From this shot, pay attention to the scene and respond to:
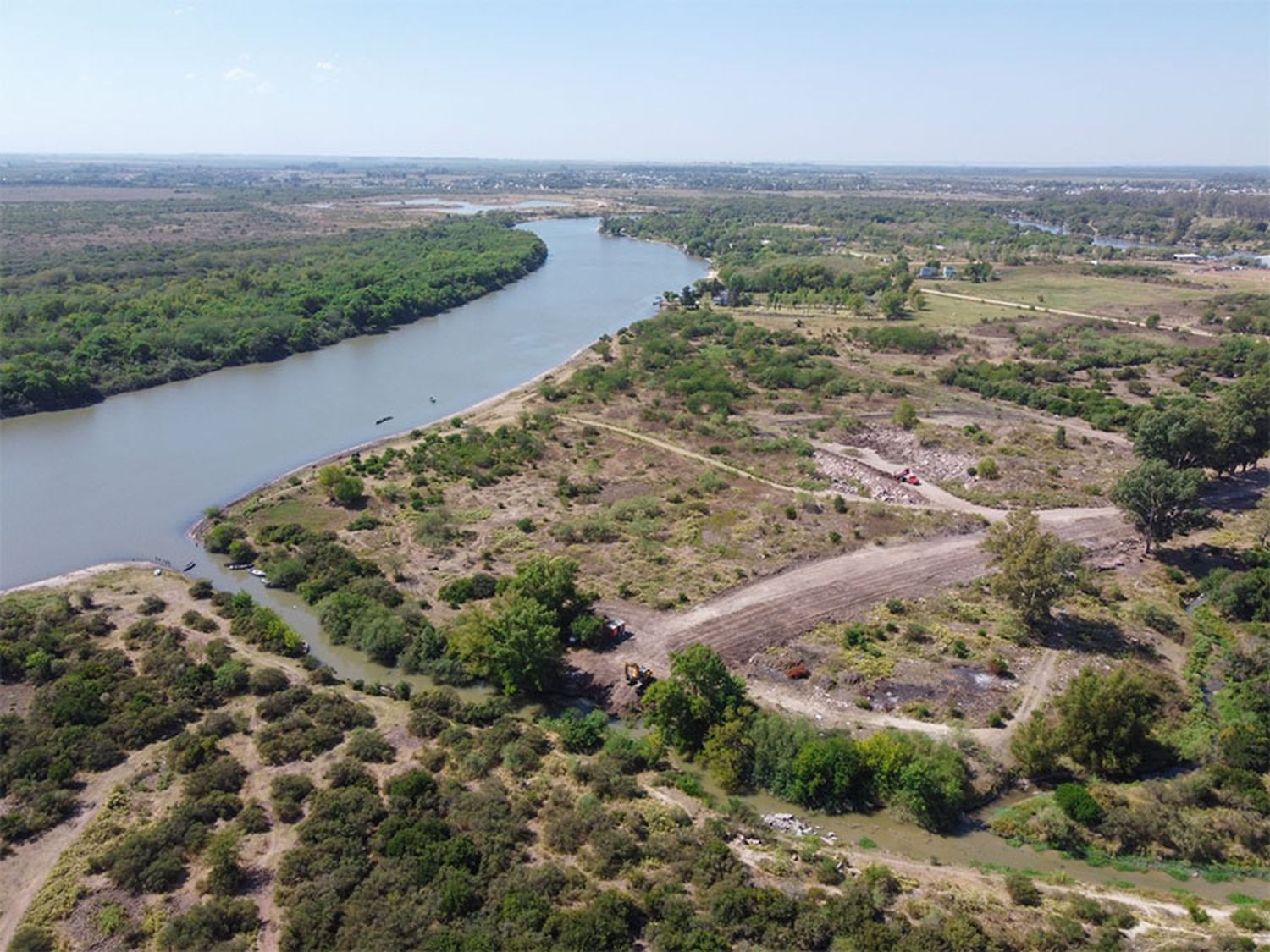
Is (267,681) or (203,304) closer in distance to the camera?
(267,681)

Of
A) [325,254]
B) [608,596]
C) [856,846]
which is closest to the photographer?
[856,846]

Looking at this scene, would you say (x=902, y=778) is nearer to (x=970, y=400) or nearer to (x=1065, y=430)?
(x=1065, y=430)

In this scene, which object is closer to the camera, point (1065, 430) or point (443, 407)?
point (1065, 430)

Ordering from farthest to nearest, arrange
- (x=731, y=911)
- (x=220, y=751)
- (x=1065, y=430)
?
(x=1065, y=430) → (x=220, y=751) → (x=731, y=911)

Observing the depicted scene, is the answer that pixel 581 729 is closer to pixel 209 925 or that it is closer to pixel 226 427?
pixel 209 925

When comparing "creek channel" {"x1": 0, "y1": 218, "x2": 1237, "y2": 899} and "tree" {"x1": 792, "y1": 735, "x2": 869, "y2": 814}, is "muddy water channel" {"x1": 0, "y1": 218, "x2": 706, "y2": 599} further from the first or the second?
"tree" {"x1": 792, "y1": 735, "x2": 869, "y2": 814}

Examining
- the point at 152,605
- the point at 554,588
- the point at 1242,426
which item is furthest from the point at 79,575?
the point at 1242,426

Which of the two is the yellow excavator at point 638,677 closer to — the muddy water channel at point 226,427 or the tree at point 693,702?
the tree at point 693,702


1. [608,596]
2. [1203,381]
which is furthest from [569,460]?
[1203,381]
